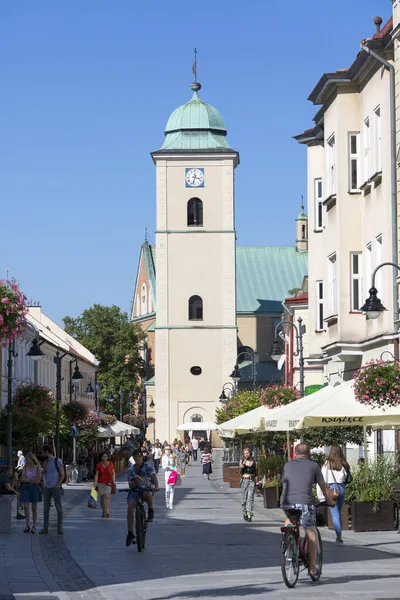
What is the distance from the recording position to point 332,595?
12664mm

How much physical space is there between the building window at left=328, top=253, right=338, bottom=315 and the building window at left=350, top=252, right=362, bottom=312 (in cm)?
112

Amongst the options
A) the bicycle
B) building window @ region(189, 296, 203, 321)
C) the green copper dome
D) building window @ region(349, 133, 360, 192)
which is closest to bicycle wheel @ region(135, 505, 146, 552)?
the bicycle

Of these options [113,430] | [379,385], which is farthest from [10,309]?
[113,430]

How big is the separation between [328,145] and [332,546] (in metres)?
15.4

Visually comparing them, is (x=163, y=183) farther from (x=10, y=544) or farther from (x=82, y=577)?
(x=82, y=577)

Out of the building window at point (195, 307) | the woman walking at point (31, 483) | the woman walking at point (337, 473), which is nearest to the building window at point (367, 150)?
the woman walking at point (337, 473)

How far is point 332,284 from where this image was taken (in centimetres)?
3272

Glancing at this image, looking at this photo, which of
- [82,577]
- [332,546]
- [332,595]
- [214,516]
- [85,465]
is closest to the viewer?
[332,595]

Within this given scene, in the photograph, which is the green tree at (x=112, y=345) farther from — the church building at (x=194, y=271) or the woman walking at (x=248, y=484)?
the woman walking at (x=248, y=484)

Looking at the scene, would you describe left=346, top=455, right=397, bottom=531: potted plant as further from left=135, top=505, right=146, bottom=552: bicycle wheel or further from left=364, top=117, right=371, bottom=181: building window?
left=364, top=117, right=371, bottom=181: building window

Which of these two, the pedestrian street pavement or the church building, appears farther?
the church building

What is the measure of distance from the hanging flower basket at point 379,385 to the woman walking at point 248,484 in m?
5.37

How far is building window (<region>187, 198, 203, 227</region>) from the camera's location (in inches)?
3504

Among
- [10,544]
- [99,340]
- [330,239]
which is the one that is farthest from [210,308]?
[10,544]
